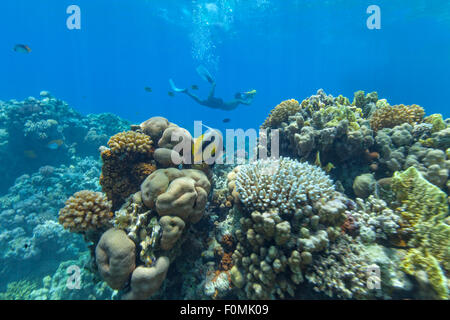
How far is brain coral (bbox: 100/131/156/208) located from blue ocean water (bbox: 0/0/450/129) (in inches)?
1434

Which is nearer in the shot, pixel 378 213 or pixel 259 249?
pixel 259 249

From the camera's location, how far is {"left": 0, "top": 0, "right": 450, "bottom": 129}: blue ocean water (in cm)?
3544

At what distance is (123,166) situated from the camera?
4.38m

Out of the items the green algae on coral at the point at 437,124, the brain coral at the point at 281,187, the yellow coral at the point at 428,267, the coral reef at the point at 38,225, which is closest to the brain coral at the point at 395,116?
the green algae on coral at the point at 437,124

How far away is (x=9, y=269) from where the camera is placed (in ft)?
26.1

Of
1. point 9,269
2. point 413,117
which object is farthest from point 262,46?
point 9,269

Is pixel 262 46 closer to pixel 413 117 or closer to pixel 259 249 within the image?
pixel 413 117

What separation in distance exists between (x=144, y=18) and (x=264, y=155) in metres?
55.2

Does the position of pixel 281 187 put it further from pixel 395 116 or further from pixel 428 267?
pixel 395 116

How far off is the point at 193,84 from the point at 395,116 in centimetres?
1380

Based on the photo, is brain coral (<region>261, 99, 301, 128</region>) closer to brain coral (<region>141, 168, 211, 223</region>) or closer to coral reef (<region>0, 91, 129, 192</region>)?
brain coral (<region>141, 168, 211, 223</region>)

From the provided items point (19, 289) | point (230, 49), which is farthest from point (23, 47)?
point (230, 49)

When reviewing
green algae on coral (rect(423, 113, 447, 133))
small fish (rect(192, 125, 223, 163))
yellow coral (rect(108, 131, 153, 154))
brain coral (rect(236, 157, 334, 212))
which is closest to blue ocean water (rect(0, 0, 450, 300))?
green algae on coral (rect(423, 113, 447, 133))

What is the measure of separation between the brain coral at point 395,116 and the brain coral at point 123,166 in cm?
570
